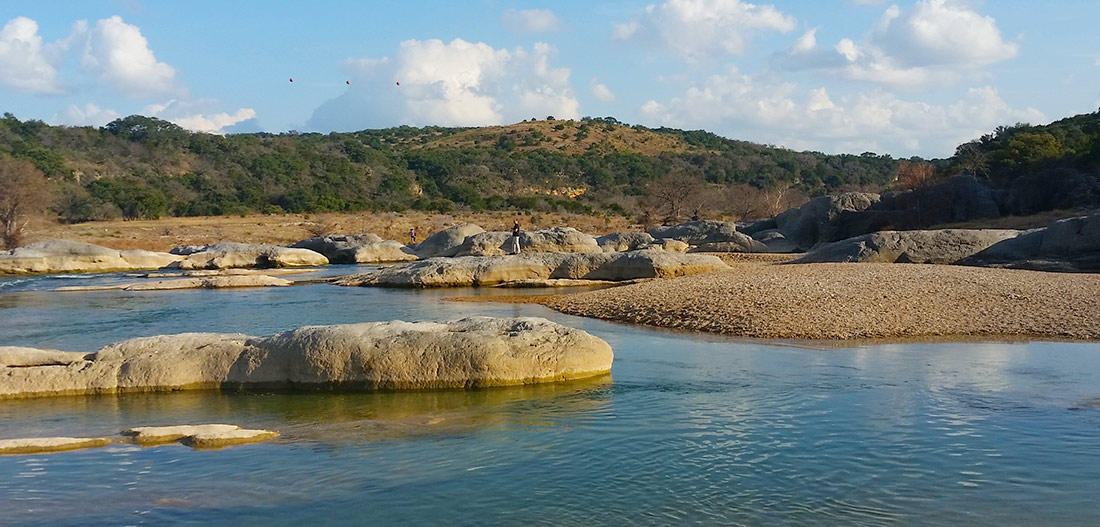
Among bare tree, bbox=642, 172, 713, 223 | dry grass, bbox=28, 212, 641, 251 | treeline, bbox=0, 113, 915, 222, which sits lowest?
dry grass, bbox=28, 212, 641, 251

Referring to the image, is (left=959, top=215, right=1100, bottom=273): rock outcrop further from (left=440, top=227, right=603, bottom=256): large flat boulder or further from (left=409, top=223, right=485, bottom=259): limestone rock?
(left=409, top=223, right=485, bottom=259): limestone rock

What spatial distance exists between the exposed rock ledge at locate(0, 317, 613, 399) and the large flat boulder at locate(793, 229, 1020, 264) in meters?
→ 17.9

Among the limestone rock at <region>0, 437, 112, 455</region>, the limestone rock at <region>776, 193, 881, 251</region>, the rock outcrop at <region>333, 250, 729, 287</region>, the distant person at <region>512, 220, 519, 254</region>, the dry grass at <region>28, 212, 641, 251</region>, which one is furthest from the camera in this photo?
the dry grass at <region>28, 212, 641, 251</region>

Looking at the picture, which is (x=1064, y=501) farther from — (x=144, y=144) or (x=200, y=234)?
(x=144, y=144)

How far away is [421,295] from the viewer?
2534 cm

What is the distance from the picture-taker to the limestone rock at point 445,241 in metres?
41.1

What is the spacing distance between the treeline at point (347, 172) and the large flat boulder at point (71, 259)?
21.4m

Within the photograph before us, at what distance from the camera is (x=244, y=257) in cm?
3869

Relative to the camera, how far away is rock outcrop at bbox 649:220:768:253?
3900 cm

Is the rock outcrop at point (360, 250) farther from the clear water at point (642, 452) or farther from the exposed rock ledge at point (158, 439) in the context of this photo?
the exposed rock ledge at point (158, 439)

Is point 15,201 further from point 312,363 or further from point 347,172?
point 312,363

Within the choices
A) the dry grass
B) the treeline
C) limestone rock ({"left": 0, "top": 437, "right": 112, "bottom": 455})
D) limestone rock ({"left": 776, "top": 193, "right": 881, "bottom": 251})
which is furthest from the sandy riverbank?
the treeline

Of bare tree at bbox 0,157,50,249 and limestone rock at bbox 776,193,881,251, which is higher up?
bare tree at bbox 0,157,50,249

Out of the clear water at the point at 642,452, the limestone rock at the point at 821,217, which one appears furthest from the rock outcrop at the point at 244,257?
the clear water at the point at 642,452
